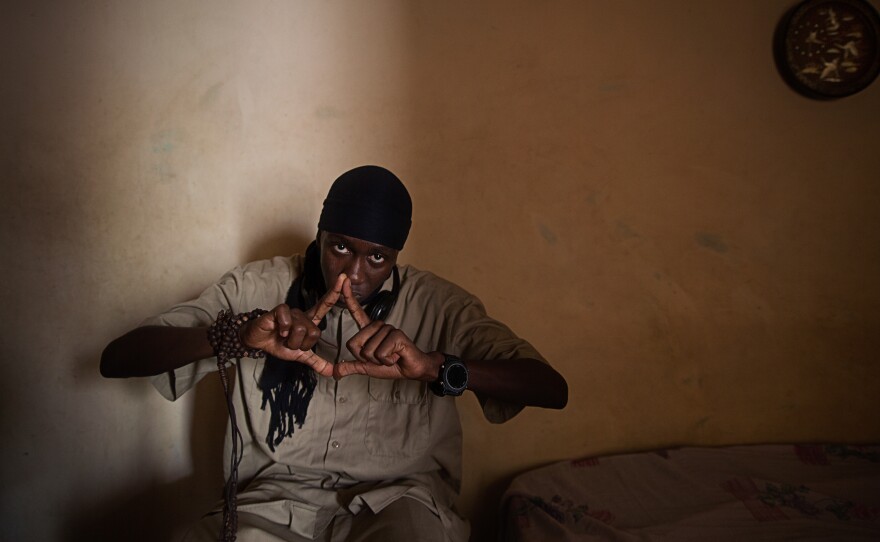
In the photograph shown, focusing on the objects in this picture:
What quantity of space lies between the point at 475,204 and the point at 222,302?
0.89 meters

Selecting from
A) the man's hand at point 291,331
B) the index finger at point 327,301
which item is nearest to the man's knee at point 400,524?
the man's hand at point 291,331

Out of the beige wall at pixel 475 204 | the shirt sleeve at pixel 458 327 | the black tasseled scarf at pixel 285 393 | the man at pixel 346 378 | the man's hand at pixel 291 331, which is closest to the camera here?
the man's hand at pixel 291 331

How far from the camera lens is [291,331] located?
1.13m

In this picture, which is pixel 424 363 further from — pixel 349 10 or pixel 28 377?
pixel 28 377

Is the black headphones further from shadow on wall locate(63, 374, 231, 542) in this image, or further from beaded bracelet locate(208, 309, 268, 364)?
shadow on wall locate(63, 374, 231, 542)

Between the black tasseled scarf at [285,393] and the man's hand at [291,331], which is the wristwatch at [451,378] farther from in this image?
the black tasseled scarf at [285,393]

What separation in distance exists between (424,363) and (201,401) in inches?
42.6

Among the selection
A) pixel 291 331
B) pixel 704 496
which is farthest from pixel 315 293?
pixel 704 496

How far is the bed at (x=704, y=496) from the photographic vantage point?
167cm

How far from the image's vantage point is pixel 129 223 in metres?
1.86

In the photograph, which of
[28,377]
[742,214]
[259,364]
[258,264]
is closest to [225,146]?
[258,264]

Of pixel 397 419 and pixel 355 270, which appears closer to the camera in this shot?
pixel 355 270

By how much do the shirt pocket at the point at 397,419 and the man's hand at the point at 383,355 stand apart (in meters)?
0.32

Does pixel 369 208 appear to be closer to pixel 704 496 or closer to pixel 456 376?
pixel 456 376
